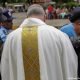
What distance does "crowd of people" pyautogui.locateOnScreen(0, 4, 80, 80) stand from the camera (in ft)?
16.9

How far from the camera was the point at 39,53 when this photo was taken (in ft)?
17.1

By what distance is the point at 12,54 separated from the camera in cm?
529

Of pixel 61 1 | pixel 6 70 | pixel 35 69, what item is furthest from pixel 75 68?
pixel 61 1

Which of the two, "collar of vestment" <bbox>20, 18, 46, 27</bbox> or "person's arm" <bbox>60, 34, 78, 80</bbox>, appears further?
"collar of vestment" <bbox>20, 18, 46, 27</bbox>

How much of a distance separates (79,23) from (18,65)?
2.94ft

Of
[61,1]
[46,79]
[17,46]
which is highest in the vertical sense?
[17,46]

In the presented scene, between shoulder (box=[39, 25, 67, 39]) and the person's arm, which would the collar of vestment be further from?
the person's arm

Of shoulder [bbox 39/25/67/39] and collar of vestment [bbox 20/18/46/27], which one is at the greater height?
collar of vestment [bbox 20/18/46/27]

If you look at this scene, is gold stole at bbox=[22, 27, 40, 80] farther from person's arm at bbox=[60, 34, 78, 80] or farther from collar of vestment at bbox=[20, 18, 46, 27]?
person's arm at bbox=[60, 34, 78, 80]

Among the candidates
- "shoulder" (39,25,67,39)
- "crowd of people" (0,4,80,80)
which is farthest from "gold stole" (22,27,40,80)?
"shoulder" (39,25,67,39)

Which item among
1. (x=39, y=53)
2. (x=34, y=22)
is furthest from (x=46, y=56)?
(x=34, y=22)

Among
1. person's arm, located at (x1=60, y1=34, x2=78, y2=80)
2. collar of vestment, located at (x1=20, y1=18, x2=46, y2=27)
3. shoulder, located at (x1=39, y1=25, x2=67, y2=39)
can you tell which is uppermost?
collar of vestment, located at (x1=20, y1=18, x2=46, y2=27)

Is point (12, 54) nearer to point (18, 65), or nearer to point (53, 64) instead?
point (18, 65)

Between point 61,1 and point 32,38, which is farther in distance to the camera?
point 61,1
